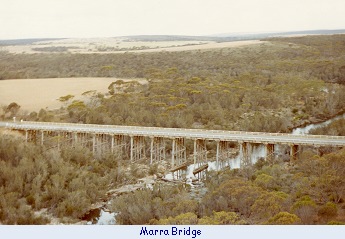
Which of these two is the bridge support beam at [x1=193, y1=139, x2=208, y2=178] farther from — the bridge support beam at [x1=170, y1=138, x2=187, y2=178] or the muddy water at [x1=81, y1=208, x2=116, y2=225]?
the muddy water at [x1=81, y1=208, x2=116, y2=225]

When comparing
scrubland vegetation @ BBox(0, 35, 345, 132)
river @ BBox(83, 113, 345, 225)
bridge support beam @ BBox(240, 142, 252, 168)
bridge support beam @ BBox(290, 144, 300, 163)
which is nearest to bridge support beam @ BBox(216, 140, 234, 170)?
river @ BBox(83, 113, 345, 225)

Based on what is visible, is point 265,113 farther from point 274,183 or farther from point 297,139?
point 274,183

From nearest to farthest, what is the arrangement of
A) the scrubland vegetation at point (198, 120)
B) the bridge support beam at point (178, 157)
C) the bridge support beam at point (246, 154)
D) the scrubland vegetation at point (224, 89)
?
1. the scrubland vegetation at point (198, 120)
2. the bridge support beam at point (246, 154)
3. the bridge support beam at point (178, 157)
4. the scrubland vegetation at point (224, 89)

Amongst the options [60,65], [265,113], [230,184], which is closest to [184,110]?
[265,113]

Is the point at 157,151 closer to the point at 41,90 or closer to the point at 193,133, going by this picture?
the point at 193,133

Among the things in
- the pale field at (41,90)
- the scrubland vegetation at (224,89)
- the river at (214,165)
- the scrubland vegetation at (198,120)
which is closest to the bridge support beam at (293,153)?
the scrubland vegetation at (198,120)

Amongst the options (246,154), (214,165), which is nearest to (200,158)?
(214,165)

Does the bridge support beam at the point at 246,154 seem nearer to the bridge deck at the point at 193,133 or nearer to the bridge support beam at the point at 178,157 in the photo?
the bridge deck at the point at 193,133

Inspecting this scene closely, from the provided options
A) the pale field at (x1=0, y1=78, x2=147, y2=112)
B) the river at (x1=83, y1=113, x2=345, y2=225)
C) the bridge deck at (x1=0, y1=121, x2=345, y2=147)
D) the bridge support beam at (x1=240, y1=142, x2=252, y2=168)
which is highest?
the pale field at (x1=0, y1=78, x2=147, y2=112)
